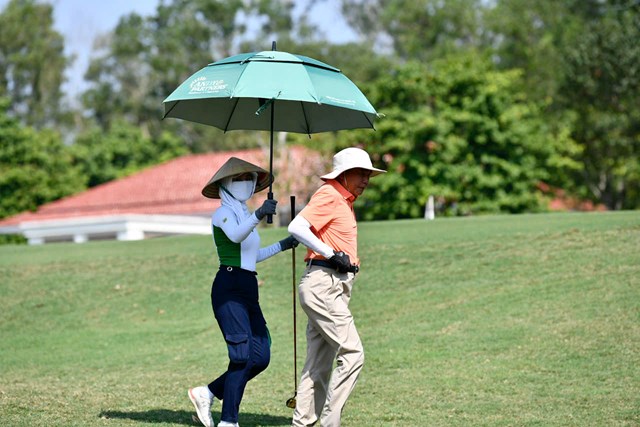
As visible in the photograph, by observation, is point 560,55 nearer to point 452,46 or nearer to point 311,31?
point 452,46

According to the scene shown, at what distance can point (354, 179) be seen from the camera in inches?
313

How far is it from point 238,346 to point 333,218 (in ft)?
3.97

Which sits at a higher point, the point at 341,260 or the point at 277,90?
the point at 277,90

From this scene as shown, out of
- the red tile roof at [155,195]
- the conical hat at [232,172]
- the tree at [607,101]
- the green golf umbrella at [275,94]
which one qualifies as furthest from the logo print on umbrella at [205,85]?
the tree at [607,101]

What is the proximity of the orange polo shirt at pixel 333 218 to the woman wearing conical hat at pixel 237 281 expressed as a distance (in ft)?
1.45

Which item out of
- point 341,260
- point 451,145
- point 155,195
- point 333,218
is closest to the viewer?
point 341,260

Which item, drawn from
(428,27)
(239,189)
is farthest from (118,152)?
(239,189)

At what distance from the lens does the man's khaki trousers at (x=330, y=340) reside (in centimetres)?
768

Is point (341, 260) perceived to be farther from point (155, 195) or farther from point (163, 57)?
point (163, 57)

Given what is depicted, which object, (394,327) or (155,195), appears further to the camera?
(155,195)

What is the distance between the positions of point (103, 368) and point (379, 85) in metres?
33.2

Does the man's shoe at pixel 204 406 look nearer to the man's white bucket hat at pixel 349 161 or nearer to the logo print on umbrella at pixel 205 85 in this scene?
the man's white bucket hat at pixel 349 161

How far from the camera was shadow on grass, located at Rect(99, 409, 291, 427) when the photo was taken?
9.03 metres

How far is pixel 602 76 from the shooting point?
51812 millimetres
